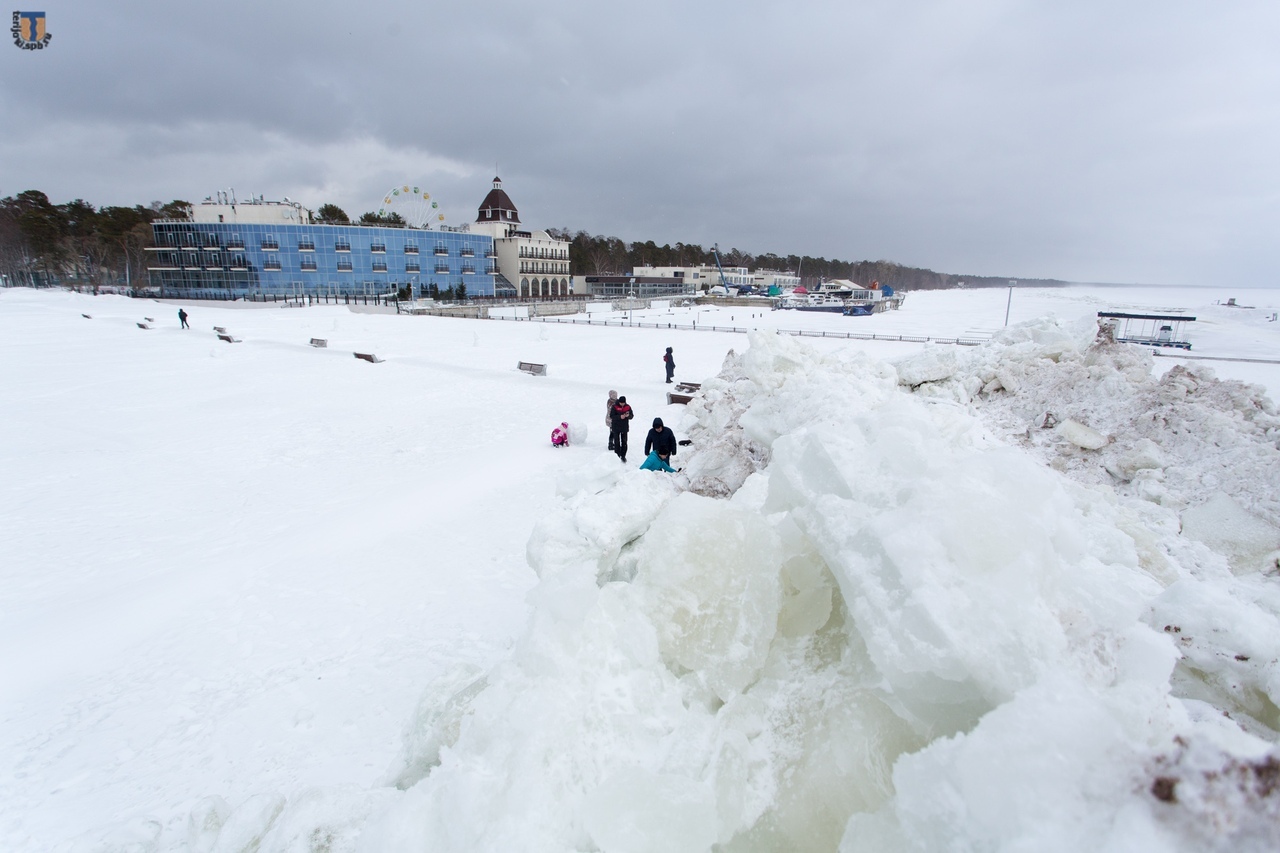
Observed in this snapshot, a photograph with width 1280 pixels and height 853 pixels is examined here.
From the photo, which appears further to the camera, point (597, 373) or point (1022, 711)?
point (597, 373)

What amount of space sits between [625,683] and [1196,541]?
6.07 metres

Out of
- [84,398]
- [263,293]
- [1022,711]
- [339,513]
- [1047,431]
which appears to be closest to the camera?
[1022,711]

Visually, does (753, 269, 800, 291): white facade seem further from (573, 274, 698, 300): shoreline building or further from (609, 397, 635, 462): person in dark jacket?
(609, 397, 635, 462): person in dark jacket

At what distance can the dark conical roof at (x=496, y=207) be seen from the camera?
8788cm

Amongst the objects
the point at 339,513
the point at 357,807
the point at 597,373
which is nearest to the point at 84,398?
the point at 339,513

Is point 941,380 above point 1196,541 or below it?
above

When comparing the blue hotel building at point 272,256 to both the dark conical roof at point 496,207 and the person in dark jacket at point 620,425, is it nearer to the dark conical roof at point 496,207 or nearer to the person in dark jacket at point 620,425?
the dark conical roof at point 496,207

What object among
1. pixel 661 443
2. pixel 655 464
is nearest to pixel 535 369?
pixel 661 443

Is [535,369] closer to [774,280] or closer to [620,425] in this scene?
[620,425]

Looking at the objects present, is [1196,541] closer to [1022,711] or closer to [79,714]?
[1022,711]

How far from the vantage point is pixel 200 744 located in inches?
195

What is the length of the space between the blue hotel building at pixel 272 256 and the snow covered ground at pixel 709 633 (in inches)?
2557

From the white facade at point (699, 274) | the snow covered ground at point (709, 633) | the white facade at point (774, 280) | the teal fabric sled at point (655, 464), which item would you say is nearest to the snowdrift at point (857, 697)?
the snow covered ground at point (709, 633)

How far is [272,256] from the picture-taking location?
66.8 meters
